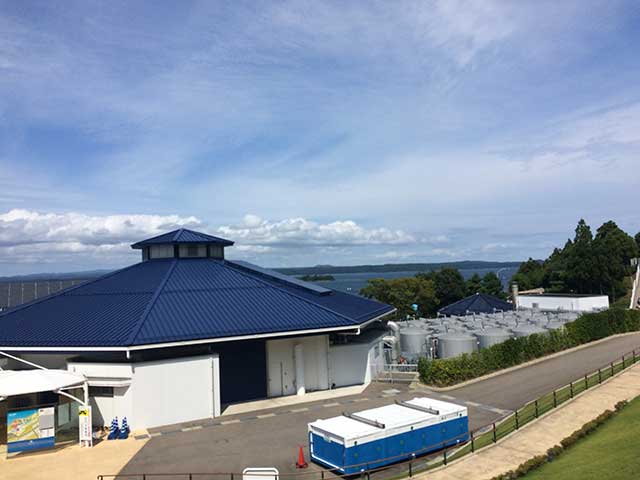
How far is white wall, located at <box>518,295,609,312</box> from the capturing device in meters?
66.4

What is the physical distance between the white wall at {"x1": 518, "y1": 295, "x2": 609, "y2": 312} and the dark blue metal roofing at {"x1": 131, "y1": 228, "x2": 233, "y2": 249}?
154ft

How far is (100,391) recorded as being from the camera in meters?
25.7

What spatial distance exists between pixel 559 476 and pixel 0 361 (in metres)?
27.6

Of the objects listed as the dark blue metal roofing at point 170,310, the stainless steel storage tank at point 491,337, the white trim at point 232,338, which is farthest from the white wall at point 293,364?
the stainless steel storage tank at point 491,337

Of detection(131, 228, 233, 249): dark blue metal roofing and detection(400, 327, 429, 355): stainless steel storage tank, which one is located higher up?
detection(131, 228, 233, 249): dark blue metal roofing

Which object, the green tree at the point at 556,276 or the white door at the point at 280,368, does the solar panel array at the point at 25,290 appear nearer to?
the white door at the point at 280,368

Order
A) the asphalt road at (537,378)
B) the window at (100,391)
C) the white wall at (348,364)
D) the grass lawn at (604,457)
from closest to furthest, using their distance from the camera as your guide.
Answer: the grass lawn at (604,457) → the window at (100,391) → the asphalt road at (537,378) → the white wall at (348,364)

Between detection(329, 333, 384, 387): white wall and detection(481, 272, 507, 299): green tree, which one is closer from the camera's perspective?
detection(329, 333, 384, 387): white wall

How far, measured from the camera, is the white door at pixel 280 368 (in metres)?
30.2

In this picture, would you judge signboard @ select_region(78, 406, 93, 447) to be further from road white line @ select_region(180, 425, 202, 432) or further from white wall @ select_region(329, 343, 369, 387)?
white wall @ select_region(329, 343, 369, 387)

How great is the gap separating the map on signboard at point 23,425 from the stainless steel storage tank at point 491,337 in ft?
97.5

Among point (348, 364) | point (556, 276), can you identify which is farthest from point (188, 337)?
point (556, 276)

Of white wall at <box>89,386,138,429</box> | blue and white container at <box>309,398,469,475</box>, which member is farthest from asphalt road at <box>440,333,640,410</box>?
white wall at <box>89,386,138,429</box>

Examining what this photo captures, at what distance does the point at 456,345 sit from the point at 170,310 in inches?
807
